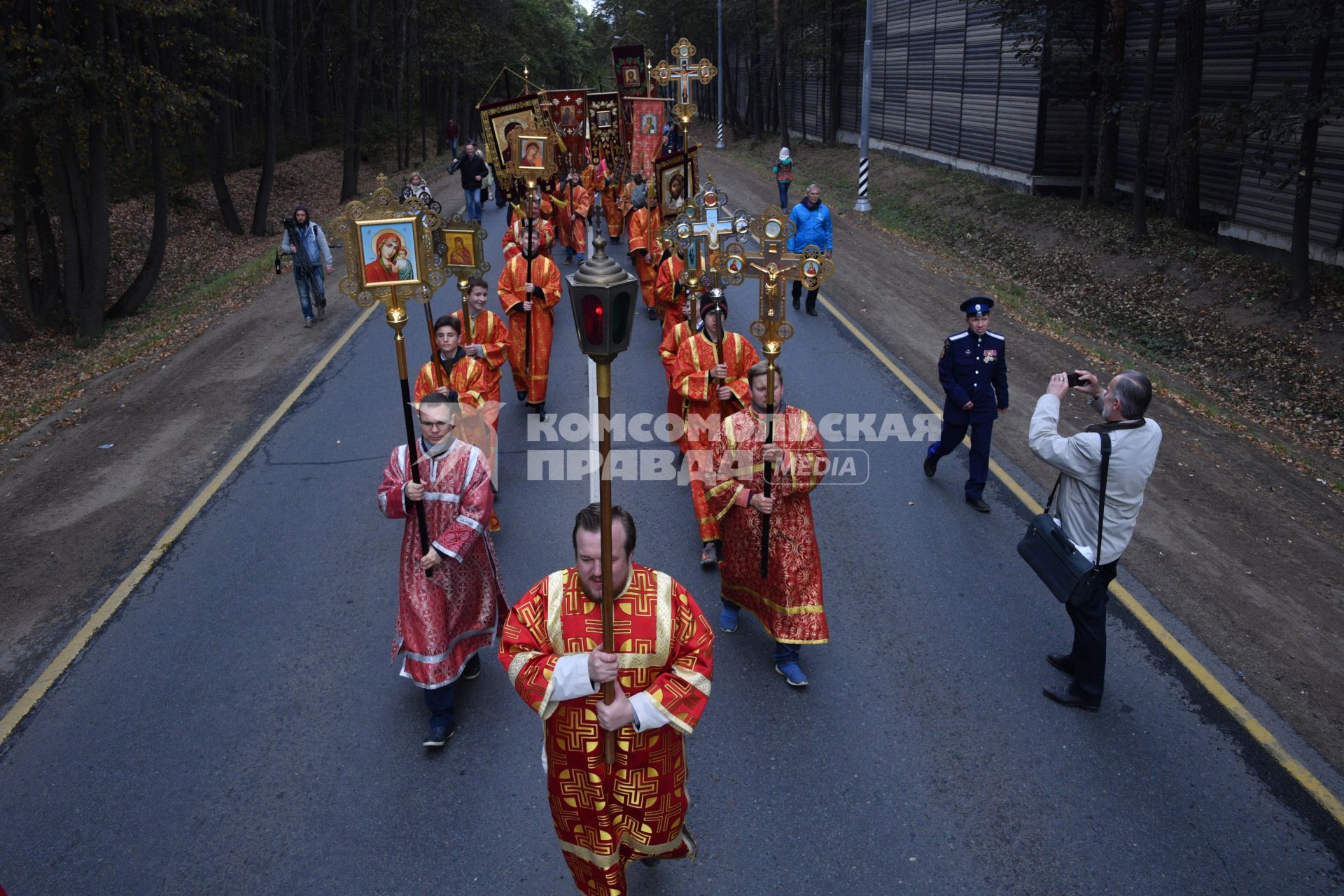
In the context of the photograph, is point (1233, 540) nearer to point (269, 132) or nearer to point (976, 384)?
point (976, 384)

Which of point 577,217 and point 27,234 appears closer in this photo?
point 27,234

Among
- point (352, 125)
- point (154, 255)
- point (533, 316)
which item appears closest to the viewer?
point (533, 316)

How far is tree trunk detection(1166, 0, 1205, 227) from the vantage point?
16.4 meters

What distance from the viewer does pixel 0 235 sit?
21156 mm

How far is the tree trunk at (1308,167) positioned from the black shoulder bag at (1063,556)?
9.90 m

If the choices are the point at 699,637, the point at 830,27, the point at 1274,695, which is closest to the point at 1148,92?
the point at 1274,695

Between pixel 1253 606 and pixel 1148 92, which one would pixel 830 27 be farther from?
pixel 1253 606

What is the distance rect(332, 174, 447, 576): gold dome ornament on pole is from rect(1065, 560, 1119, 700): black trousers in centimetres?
397

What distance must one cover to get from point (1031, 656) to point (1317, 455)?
6.52 metres

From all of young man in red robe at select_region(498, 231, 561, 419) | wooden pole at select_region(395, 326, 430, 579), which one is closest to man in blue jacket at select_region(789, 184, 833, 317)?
young man in red robe at select_region(498, 231, 561, 419)

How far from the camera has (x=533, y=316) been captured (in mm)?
10711

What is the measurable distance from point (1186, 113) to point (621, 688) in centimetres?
1764

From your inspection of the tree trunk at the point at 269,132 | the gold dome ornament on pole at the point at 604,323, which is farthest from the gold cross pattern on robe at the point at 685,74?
the tree trunk at the point at 269,132

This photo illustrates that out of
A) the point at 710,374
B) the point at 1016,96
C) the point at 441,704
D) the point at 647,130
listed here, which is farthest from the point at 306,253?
the point at 1016,96
